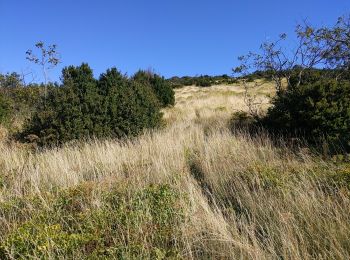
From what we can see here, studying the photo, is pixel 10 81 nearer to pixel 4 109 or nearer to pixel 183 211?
pixel 4 109

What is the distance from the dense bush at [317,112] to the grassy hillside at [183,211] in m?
1.90

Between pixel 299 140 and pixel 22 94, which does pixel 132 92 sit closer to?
pixel 299 140

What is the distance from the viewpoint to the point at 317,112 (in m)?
8.73

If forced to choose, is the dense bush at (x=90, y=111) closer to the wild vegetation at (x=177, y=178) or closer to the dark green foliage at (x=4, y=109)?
the wild vegetation at (x=177, y=178)

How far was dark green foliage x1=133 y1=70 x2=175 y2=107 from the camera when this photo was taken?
21859mm

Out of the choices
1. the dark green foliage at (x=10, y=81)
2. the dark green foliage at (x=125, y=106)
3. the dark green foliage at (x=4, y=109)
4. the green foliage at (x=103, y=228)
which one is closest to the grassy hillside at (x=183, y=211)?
the green foliage at (x=103, y=228)

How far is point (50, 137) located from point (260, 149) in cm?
509

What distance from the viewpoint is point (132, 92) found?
11.3m

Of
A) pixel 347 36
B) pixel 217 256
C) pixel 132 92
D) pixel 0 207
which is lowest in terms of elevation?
pixel 217 256

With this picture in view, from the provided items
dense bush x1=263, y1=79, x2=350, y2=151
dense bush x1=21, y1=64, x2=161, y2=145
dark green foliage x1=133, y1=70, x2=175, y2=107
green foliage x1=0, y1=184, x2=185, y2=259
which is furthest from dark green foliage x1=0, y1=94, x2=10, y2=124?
green foliage x1=0, y1=184, x2=185, y2=259

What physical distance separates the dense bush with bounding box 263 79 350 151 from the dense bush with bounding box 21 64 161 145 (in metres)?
3.58

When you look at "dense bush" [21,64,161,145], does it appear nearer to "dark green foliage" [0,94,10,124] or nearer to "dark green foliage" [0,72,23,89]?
"dark green foliage" [0,94,10,124]

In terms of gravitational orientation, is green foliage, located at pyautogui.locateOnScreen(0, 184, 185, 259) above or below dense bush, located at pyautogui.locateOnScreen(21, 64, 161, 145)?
below

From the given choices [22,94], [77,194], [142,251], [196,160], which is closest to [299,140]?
[196,160]
